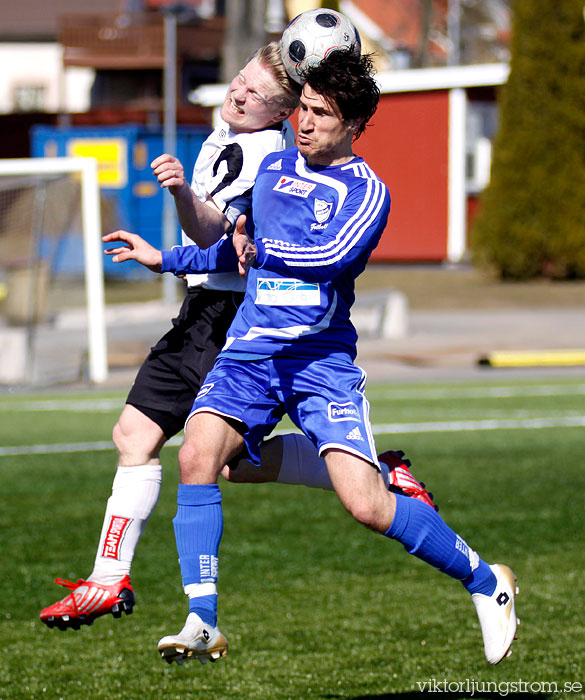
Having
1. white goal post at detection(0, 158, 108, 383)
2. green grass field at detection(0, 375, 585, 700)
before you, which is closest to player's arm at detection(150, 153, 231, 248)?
green grass field at detection(0, 375, 585, 700)

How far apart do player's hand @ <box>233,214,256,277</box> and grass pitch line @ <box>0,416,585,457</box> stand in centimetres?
657

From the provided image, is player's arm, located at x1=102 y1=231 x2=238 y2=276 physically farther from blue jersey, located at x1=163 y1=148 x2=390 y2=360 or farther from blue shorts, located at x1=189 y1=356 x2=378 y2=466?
blue shorts, located at x1=189 y1=356 x2=378 y2=466

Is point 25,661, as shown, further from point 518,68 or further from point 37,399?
point 518,68

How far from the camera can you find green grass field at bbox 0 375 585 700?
5012 mm

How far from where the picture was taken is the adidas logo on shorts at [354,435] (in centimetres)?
437

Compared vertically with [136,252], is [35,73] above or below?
above

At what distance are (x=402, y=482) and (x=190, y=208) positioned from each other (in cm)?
131

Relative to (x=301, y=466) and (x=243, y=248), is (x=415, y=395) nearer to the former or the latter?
(x=301, y=466)

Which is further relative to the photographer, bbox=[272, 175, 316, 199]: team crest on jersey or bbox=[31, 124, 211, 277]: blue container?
bbox=[31, 124, 211, 277]: blue container

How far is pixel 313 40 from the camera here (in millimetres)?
4590

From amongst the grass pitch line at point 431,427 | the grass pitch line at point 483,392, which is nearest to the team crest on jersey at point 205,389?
the grass pitch line at point 431,427

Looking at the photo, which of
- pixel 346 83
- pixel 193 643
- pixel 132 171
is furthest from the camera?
pixel 132 171

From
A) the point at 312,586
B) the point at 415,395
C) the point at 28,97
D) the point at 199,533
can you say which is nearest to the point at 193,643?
the point at 199,533

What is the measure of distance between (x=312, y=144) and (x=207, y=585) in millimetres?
1557
